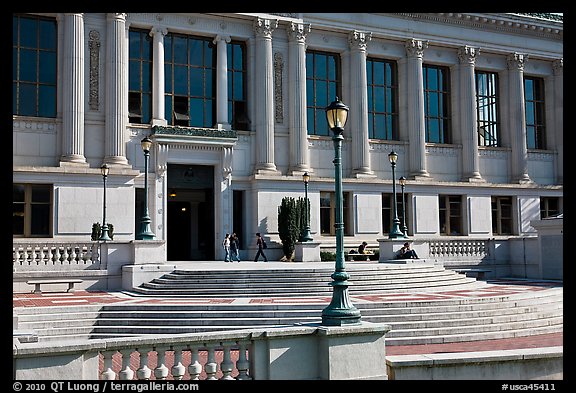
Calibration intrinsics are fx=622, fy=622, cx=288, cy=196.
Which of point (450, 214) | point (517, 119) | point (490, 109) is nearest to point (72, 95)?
point (450, 214)

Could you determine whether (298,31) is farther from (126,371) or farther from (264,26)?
(126,371)

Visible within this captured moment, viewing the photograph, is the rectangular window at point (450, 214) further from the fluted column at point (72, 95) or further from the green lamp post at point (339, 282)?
the green lamp post at point (339, 282)

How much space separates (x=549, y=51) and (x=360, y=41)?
51.5 ft

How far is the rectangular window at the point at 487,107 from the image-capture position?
145 ft

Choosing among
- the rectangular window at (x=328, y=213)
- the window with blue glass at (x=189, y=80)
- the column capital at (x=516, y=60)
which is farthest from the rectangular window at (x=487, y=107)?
the window with blue glass at (x=189, y=80)

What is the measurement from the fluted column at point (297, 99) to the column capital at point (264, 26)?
4.09ft

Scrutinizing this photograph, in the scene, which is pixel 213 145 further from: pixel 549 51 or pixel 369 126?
pixel 549 51

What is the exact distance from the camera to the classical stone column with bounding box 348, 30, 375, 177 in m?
39.3

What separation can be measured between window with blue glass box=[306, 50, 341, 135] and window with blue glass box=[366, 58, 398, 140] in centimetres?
241

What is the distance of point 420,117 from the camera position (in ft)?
134

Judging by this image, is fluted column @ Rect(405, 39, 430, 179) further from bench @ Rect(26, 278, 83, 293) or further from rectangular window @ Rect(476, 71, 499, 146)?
bench @ Rect(26, 278, 83, 293)
